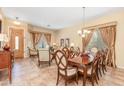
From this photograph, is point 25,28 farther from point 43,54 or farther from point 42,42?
point 43,54

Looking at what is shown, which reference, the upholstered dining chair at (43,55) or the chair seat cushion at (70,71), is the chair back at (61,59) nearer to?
the chair seat cushion at (70,71)

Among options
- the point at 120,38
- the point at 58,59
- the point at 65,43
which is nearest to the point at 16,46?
the point at 65,43

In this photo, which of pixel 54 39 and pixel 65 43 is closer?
pixel 65 43

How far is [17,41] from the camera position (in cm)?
770

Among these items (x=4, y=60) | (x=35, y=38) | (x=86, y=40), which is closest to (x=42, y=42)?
(x=35, y=38)

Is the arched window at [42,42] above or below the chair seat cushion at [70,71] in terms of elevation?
above

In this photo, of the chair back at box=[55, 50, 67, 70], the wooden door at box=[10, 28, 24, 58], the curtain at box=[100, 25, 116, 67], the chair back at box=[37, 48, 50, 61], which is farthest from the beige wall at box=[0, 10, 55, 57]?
the curtain at box=[100, 25, 116, 67]

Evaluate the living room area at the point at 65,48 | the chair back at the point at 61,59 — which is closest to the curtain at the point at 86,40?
the living room area at the point at 65,48

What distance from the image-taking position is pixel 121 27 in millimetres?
4840

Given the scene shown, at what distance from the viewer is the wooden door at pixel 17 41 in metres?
7.55

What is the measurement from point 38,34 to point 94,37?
4.89m

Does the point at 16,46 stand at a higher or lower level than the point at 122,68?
higher

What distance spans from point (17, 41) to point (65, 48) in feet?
15.1
